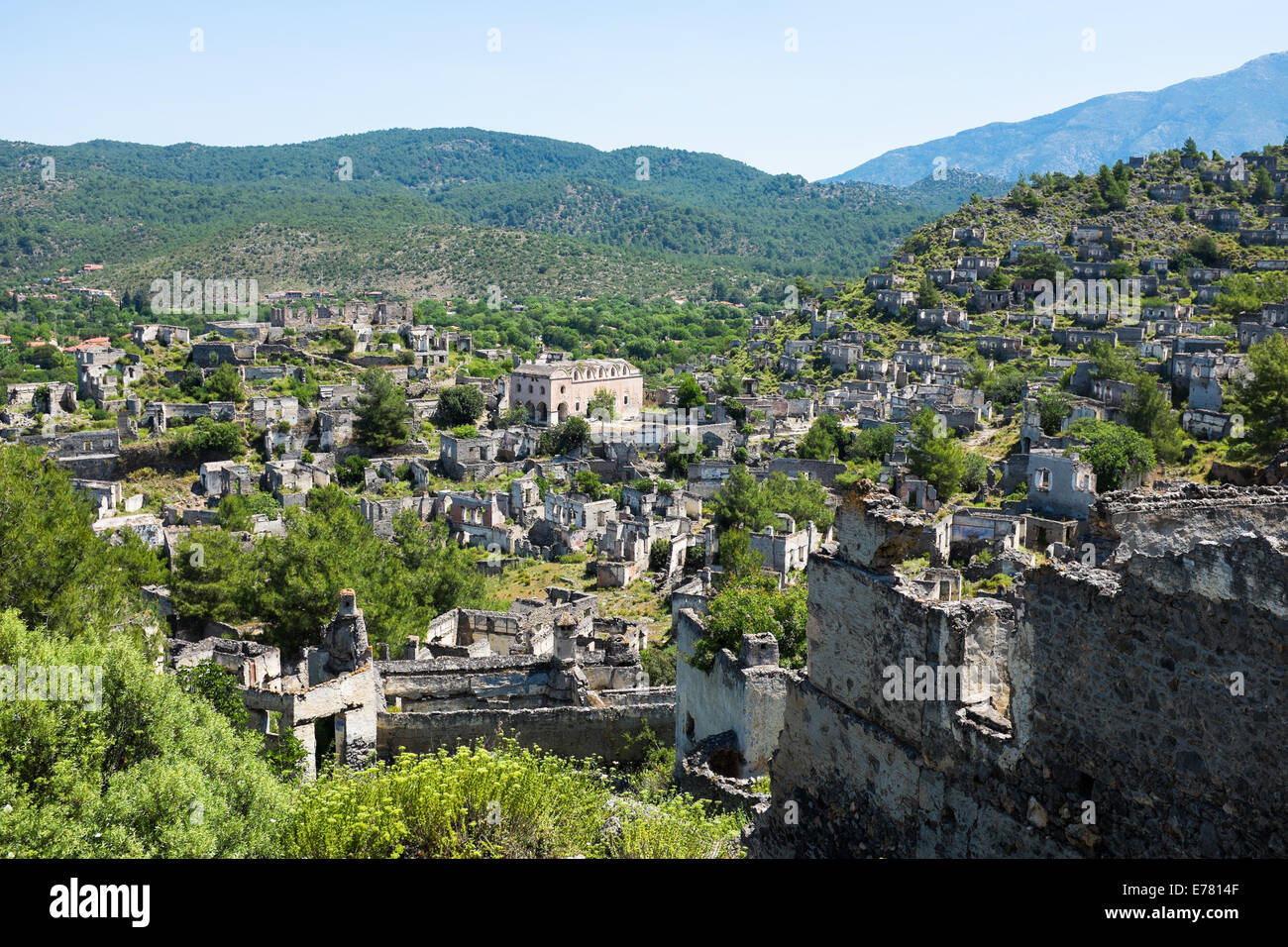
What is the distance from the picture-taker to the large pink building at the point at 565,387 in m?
68.7

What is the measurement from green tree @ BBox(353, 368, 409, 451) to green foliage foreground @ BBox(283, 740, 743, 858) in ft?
162

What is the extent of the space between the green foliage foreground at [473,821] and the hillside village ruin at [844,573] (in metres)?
1.09

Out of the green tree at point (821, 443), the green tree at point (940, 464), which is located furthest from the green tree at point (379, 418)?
the green tree at point (940, 464)

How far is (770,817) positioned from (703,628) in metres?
6.32

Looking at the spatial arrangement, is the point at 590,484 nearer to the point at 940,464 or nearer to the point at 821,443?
the point at 821,443

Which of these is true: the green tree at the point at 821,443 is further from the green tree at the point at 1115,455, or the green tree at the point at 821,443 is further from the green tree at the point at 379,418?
the green tree at the point at 379,418

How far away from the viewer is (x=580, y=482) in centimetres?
5406

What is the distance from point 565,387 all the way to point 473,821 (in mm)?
60439
